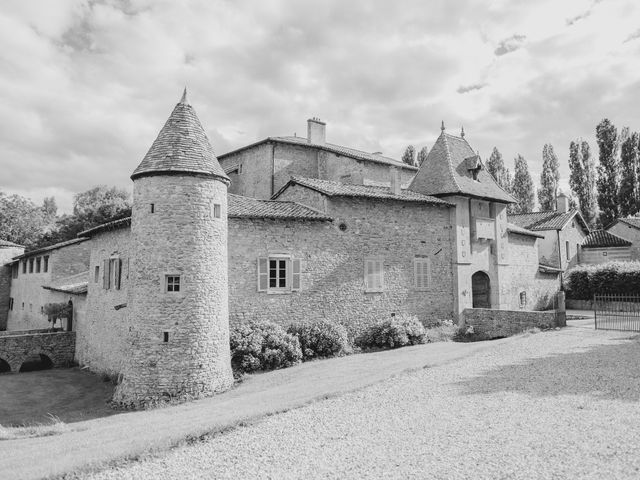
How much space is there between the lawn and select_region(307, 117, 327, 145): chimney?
755 inches

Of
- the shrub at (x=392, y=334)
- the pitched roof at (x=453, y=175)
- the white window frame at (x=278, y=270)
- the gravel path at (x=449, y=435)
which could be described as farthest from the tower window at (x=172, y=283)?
the pitched roof at (x=453, y=175)

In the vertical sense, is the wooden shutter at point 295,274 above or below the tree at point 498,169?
below

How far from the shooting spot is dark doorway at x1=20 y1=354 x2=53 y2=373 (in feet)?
79.4

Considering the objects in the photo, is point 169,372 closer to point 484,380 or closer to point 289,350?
point 289,350

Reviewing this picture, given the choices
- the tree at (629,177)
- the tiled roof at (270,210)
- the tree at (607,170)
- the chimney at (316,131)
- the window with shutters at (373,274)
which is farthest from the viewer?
the tree at (607,170)

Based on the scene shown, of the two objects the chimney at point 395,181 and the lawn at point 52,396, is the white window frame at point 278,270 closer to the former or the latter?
the chimney at point 395,181

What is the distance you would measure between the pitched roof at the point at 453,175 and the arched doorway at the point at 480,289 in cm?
445

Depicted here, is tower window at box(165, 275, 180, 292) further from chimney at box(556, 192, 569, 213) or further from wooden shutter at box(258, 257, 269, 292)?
chimney at box(556, 192, 569, 213)

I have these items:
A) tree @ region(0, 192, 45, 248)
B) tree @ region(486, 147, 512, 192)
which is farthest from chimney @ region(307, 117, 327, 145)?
tree @ region(0, 192, 45, 248)

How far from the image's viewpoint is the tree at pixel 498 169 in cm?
5166

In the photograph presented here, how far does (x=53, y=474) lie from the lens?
23.8 feet

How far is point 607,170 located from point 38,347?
163 feet

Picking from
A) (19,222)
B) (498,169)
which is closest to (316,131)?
(498,169)

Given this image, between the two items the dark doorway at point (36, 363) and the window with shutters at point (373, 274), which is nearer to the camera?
the window with shutters at point (373, 274)
